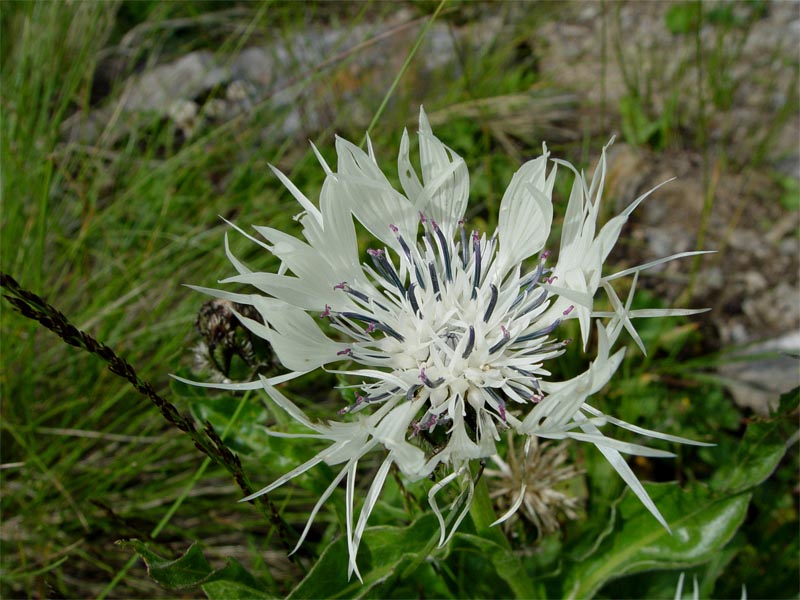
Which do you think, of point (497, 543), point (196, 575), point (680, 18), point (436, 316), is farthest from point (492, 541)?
point (680, 18)

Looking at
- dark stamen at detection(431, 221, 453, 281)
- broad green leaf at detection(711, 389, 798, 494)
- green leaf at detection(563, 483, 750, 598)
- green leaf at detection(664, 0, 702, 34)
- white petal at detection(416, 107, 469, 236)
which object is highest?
white petal at detection(416, 107, 469, 236)

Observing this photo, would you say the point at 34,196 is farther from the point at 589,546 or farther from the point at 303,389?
the point at 589,546

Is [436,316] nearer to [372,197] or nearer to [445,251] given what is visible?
[445,251]

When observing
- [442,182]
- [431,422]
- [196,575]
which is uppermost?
[442,182]

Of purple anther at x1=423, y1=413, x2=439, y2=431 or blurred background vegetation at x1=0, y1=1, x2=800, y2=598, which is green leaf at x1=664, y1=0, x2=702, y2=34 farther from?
purple anther at x1=423, y1=413, x2=439, y2=431

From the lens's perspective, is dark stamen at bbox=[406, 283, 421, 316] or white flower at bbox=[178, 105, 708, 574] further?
dark stamen at bbox=[406, 283, 421, 316]

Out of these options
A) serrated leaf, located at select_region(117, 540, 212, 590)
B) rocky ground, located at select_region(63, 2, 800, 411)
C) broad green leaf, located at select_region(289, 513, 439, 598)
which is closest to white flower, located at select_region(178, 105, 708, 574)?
Result: broad green leaf, located at select_region(289, 513, 439, 598)
